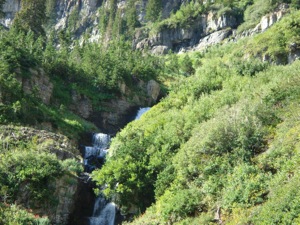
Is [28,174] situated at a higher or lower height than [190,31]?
lower

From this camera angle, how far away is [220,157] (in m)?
22.5

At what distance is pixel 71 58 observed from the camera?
63.2 metres

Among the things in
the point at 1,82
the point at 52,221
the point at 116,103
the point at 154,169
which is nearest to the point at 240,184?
the point at 154,169

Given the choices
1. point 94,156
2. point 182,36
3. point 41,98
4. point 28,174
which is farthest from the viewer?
point 182,36

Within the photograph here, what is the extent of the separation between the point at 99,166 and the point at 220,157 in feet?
58.7

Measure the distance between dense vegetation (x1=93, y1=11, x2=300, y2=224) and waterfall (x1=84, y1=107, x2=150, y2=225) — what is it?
3412mm

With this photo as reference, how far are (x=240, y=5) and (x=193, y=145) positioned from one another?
82.2m

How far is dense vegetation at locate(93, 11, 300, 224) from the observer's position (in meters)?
17.9

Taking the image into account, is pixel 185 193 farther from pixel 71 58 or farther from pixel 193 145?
pixel 71 58

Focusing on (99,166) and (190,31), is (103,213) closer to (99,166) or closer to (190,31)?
(99,166)

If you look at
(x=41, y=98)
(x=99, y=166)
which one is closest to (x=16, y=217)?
(x=99, y=166)

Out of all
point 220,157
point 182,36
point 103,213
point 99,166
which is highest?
point 182,36

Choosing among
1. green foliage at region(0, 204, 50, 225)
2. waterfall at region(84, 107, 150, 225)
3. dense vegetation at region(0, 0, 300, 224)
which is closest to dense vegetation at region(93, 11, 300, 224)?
dense vegetation at region(0, 0, 300, 224)

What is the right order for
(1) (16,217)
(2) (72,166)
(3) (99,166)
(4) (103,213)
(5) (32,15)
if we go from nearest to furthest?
(1) (16,217) → (4) (103,213) → (2) (72,166) → (3) (99,166) → (5) (32,15)
